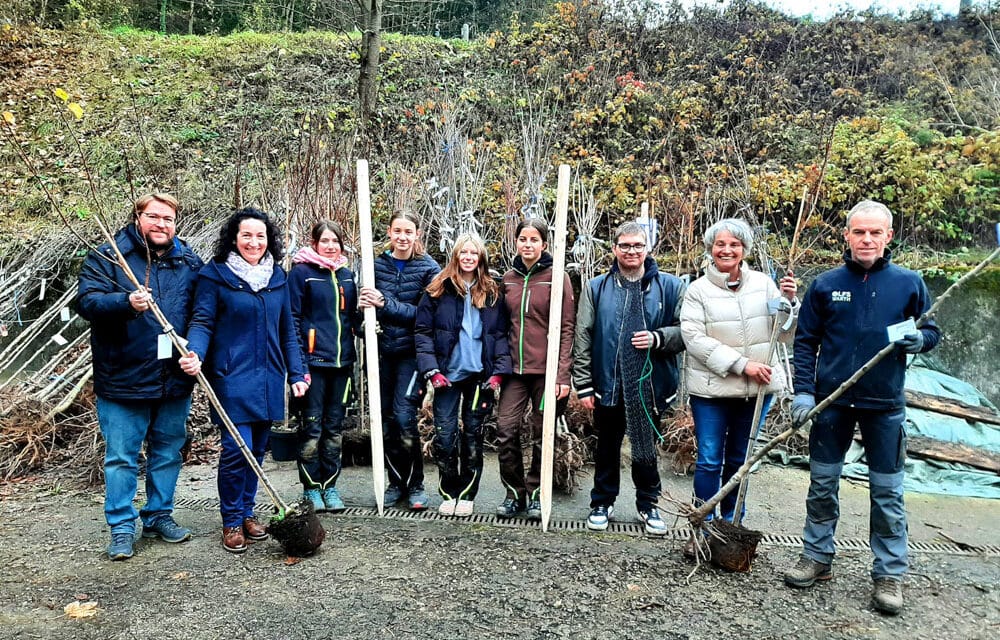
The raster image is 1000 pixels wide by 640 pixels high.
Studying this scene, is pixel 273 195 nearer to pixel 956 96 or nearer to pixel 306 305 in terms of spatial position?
pixel 306 305

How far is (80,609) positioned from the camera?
2.88 m

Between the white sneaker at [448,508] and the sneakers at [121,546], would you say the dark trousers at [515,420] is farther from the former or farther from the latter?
the sneakers at [121,546]

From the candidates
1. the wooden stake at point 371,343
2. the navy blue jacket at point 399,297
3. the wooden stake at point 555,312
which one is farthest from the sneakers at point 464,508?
the navy blue jacket at point 399,297

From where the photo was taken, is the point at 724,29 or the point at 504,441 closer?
the point at 504,441

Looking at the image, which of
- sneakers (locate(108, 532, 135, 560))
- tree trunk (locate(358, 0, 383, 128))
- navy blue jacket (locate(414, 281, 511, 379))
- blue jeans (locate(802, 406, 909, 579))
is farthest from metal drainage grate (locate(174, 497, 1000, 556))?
tree trunk (locate(358, 0, 383, 128))

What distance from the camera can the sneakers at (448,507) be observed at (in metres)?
4.04

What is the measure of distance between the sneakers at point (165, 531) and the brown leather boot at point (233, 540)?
27cm

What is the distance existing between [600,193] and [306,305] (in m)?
6.45

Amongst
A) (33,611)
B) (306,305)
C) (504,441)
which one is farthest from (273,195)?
(33,611)

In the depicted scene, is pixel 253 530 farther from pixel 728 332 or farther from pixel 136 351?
pixel 728 332

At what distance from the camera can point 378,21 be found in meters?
10.4

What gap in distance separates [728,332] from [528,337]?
3.74 feet

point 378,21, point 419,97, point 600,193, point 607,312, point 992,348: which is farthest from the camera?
point 419,97

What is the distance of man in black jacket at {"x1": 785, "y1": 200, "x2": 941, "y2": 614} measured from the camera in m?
2.96
